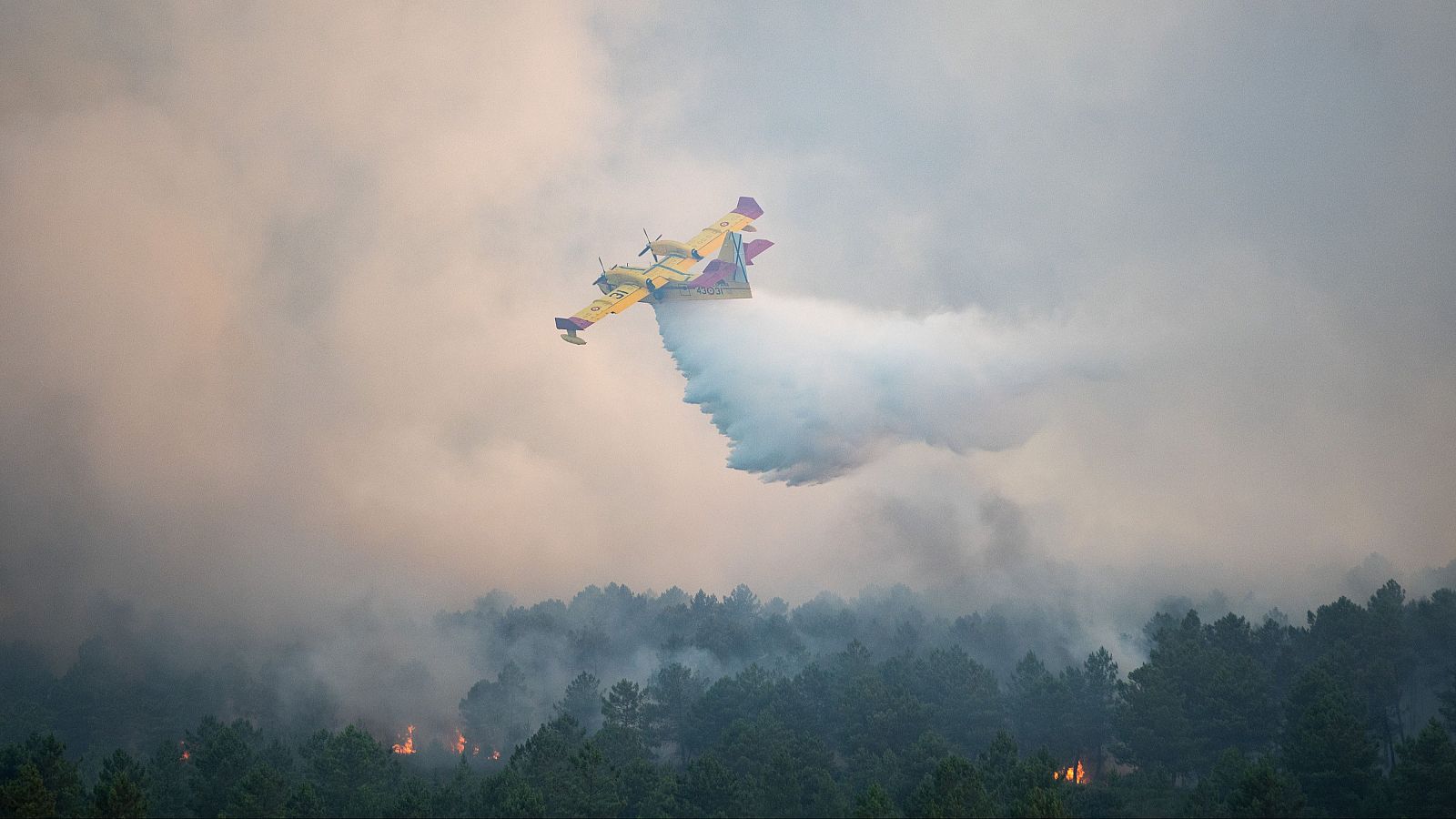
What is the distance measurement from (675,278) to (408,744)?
72.7 meters

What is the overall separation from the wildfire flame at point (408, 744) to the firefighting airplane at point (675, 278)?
224 feet

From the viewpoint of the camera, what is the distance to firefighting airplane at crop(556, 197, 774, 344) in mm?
83812

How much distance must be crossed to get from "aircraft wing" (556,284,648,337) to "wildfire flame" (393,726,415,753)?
6797cm

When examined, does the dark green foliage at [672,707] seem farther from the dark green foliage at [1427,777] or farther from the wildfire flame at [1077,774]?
the dark green foliage at [1427,777]

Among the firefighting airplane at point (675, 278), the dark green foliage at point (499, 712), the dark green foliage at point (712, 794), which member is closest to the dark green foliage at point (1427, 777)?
the dark green foliage at point (712, 794)

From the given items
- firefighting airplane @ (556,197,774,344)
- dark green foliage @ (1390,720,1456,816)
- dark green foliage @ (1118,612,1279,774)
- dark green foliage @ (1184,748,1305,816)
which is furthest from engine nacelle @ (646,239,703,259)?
dark green foliage @ (1390,720,1456,816)

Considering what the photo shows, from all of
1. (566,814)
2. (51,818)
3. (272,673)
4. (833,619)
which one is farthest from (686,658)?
(51,818)

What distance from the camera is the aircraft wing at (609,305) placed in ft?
267

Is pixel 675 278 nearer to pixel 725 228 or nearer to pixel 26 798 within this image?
pixel 725 228

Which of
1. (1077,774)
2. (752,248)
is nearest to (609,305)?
(752,248)

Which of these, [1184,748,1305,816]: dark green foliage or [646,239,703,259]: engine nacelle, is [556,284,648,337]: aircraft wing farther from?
[1184,748,1305,816]: dark green foliage

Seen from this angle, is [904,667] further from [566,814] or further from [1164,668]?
[566,814]

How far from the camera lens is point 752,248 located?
3482 inches

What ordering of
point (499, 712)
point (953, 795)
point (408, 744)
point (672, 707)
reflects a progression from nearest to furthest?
point (953, 795), point (672, 707), point (499, 712), point (408, 744)
